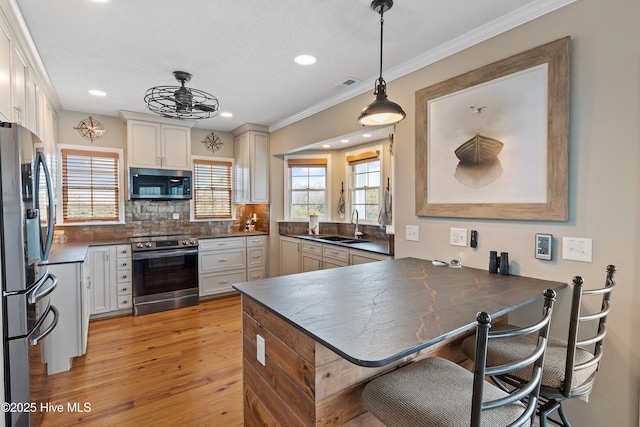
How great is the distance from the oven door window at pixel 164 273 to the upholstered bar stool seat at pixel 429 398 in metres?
3.64

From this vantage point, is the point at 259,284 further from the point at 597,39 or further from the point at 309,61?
the point at 597,39

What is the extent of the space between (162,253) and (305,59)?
3.01 metres

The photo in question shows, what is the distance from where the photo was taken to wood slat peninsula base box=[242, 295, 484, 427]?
1.24 metres

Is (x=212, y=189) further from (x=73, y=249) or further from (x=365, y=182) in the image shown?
(x=365, y=182)

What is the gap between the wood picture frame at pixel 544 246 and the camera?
189 cm

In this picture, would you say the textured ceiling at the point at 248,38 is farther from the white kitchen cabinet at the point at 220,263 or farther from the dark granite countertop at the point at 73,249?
the white kitchen cabinet at the point at 220,263

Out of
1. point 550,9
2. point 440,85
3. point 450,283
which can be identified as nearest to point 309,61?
point 440,85

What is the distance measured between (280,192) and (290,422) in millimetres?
3903

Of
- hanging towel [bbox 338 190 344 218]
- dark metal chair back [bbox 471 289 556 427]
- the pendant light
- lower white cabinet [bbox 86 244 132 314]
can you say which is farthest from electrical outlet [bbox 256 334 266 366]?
hanging towel [bbox 338 190 344 218]

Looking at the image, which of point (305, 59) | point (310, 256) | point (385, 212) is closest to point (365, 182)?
point (385, 212)

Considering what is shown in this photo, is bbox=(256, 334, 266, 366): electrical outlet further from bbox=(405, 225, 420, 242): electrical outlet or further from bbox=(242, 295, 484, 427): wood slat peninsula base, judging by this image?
bbox=(405, 225, 420, 242): electrical outlet

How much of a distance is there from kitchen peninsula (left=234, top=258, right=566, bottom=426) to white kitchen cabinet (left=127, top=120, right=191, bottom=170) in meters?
3.37

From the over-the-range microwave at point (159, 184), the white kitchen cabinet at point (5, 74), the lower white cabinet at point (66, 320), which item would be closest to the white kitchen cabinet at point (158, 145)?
the over-the-range microwave at point (159, 184)

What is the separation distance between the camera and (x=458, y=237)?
7.75 ft
